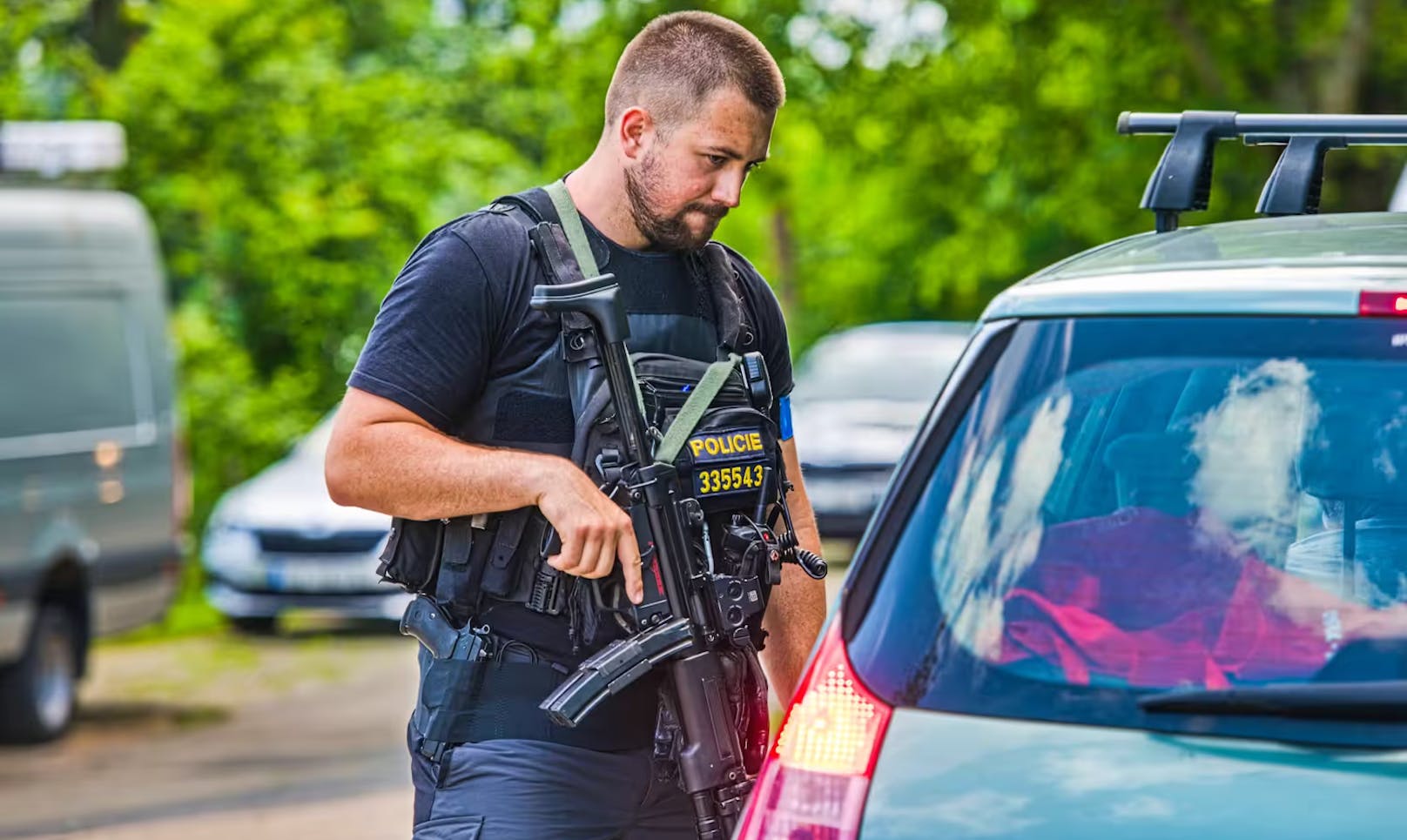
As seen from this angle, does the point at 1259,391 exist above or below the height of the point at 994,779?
above

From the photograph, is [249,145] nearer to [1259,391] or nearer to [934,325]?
[934,325]

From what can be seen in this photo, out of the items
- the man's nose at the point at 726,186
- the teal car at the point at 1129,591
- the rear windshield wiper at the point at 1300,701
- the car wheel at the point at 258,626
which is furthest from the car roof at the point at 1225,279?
the car wheel at the point at 258,626

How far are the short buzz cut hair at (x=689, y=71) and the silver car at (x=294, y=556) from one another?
10.0 metres

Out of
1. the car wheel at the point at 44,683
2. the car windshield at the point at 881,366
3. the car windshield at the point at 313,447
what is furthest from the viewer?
the car windshield at the point at 881,366

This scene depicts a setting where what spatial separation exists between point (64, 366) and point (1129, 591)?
9.20 m

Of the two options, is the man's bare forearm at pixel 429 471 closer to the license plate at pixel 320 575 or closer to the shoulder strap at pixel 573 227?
the shoulder strap at pixel 573 227

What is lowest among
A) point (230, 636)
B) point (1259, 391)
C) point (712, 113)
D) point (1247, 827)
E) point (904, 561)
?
point (230, 636)

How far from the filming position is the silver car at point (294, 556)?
13508 mm

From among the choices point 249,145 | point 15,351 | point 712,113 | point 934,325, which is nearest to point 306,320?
point 249,145

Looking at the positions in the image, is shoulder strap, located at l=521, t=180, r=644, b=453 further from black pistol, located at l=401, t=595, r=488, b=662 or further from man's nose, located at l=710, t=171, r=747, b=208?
black pistol, located at l=401, t=595, r=488, b=662

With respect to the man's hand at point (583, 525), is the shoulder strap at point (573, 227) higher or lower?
higher

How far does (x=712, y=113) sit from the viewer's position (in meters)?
3.39

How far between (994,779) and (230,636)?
12565 mm

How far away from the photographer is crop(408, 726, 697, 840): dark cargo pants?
3229 millimetres
